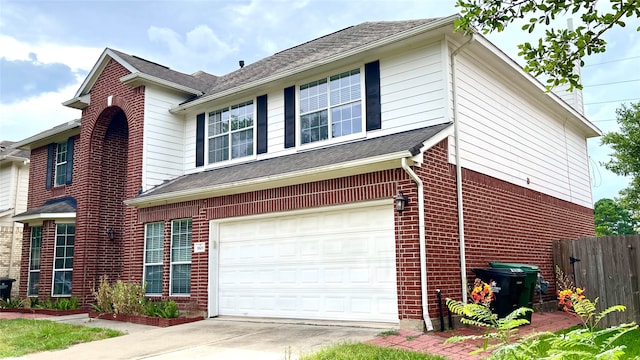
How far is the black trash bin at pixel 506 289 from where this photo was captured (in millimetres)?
8789

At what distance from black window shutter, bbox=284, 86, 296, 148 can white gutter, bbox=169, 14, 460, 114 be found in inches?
18.0

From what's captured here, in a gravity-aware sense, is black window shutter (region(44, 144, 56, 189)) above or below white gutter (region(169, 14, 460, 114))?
below

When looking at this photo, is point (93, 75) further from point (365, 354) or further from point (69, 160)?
point (365, 354)

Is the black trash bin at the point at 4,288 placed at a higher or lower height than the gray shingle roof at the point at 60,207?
lower

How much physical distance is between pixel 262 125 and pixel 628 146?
1373cm

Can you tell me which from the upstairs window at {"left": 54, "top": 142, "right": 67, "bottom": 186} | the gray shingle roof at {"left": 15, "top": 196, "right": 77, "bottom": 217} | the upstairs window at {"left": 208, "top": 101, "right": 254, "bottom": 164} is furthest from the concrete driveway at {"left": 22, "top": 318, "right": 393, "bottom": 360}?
the upstairs window at {"left": 54, "top": 142, "right": 67, "bottom": 186}

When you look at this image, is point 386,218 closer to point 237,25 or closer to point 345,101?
point 345,101

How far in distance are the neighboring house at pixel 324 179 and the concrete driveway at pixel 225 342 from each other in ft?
2.35

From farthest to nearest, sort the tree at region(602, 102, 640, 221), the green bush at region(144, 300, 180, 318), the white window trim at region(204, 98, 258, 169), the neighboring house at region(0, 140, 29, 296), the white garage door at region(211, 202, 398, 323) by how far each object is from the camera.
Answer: the neighboring house at region(0, 140, 29, 296) < the tree at region(602, 102, 640, 221) < the white window trim at region(204, 98, 258, 169) < the green bush at region(144, 300, 180, 318) < the white garage door at region(211, 202, 398, 323)

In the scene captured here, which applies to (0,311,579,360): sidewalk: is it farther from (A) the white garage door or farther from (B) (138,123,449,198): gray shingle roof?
(B) (138,123,449,198): gray shingle roof

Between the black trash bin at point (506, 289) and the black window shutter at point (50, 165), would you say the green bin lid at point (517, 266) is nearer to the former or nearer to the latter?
the black trash bin at point (506, 289)

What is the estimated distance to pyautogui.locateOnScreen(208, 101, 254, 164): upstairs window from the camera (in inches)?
508

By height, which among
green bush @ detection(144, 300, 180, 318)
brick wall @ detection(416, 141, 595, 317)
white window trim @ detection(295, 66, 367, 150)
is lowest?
green bush @ detection(144, 300, 180, 318)

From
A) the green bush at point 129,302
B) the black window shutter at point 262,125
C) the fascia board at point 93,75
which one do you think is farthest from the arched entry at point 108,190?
the black window shutter at point 262,125
